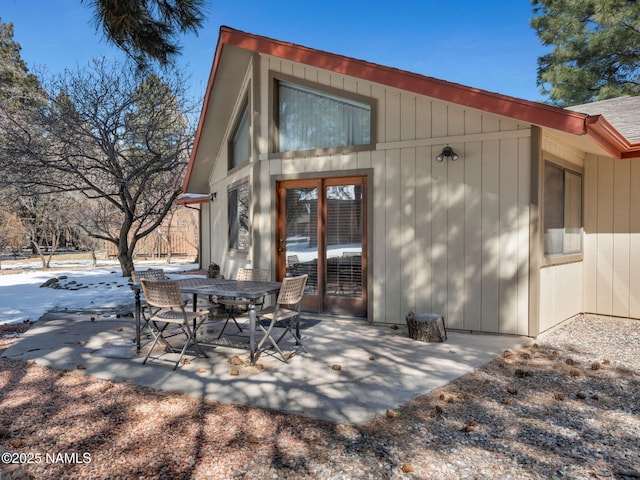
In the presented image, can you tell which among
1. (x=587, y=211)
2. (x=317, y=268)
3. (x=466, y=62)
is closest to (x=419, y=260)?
(x=317, y=268)

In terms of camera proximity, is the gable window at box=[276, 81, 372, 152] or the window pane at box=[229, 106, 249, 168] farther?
the window pane at box=[229, 106, 249, 168]

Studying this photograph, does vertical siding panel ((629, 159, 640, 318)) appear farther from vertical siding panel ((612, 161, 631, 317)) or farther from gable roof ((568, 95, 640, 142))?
gable roof ((568, 95, 640, 142))

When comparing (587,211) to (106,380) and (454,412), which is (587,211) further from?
(106,380)

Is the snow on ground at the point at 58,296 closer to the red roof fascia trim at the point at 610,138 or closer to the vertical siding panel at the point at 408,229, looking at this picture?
the vertical siding panel at the point at 408,229

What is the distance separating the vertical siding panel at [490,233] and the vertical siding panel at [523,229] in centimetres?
24

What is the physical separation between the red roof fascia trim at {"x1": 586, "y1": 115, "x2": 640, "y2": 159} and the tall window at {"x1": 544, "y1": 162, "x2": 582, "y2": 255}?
560mm

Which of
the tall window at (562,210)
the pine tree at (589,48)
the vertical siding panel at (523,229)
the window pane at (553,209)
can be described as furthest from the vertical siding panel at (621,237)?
the pine tree at (589,48)

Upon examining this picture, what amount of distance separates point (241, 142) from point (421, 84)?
3.82 metres

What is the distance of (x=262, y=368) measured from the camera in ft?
12.3

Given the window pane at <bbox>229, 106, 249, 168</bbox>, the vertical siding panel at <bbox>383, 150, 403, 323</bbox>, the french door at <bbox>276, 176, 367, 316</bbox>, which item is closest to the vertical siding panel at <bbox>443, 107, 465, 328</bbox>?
the vertical siding panel at <bbox>383, 150, 403, 323</bbox>

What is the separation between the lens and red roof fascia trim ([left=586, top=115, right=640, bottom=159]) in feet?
14.4

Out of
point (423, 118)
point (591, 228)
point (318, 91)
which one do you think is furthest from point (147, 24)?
point (591, 228)

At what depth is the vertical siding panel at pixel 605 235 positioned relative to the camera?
629 cm

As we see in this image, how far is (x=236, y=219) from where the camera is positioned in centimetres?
762
